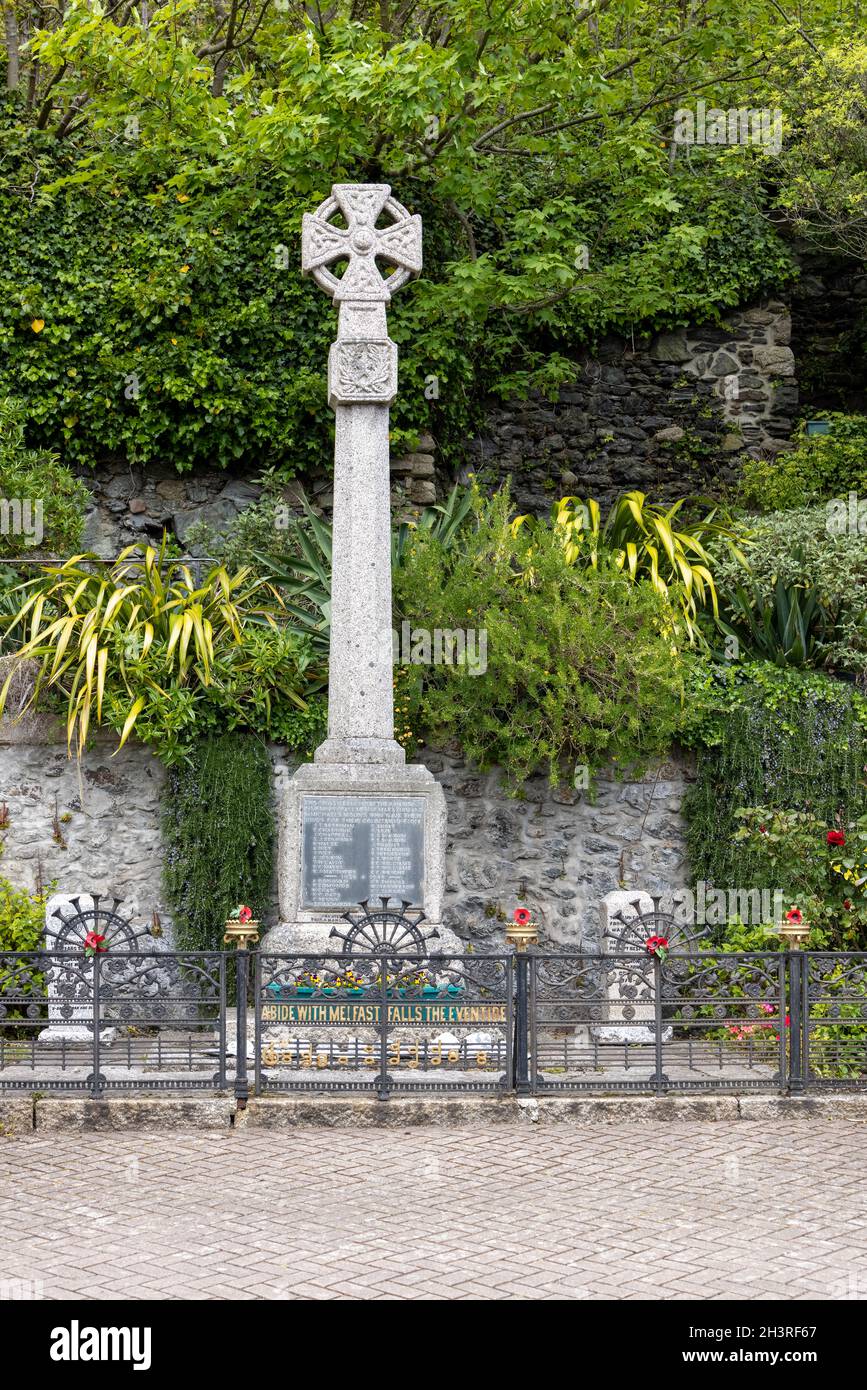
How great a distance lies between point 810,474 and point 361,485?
704cm

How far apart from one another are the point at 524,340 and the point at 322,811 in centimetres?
801

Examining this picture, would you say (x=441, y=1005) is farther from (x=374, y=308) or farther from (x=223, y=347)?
(x=223, y=347)

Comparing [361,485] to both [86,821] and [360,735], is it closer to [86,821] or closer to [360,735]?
[360,735]

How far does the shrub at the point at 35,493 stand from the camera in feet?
38.3

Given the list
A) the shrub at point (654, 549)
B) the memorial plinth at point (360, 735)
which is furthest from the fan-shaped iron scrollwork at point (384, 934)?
the shrub at point (654, 549)

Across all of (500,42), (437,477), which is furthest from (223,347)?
(500,42)

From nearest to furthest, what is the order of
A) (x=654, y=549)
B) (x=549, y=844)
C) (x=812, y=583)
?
(x=549, y=844), (x=812, y=583), (x=654, y=549)

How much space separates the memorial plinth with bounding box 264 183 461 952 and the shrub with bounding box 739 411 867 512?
6297mm

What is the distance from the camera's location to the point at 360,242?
9062 mm

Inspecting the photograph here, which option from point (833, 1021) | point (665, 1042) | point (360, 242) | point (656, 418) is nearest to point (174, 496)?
point (360, 242)

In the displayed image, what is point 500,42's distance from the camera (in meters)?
12.2

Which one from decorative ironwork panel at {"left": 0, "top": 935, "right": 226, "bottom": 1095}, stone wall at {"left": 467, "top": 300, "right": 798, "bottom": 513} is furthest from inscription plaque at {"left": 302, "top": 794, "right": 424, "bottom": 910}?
stone wall at {"left": 467, "top": 300, "right": 798, "bottom": 513}

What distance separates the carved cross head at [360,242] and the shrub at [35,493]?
12.2 feet

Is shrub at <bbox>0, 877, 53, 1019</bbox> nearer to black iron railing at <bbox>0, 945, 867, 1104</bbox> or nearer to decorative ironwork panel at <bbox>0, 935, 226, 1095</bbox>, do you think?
decorative ironwork panel at <bbox>0, 935, 226, 1095</bbox>
